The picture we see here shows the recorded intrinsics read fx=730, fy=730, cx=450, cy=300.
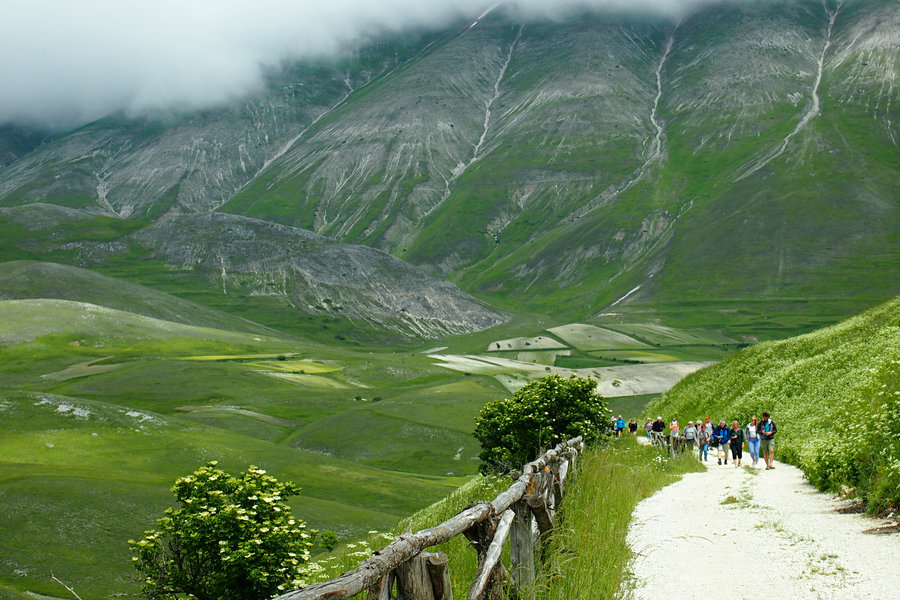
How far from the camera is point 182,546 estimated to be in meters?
21.2

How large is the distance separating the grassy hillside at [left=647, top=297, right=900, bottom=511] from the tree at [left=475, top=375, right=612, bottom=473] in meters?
8.93

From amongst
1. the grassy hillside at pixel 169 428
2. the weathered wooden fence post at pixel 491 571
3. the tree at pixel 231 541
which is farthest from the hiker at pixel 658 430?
the weathered wooden fence post at pixel 491 571

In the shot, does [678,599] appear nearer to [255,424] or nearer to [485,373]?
[255,424]

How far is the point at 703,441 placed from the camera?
38812mm

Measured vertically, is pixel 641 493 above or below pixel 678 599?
below

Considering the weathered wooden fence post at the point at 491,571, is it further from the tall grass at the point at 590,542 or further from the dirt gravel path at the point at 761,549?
the dirt gravel path at the point at 761,549

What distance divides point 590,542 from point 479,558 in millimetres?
3929

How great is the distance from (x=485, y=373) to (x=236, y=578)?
15426cm

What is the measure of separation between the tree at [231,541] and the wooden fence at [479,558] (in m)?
11.5

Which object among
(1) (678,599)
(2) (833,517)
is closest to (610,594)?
(1) (678,599)

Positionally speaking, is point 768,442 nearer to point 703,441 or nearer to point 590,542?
point 703,441

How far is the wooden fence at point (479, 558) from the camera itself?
231 inches

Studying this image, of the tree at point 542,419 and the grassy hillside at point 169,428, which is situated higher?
the tree at point 542,419

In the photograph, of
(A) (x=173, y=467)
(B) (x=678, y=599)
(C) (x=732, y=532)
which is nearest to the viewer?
(B) (x=678, y=599)
